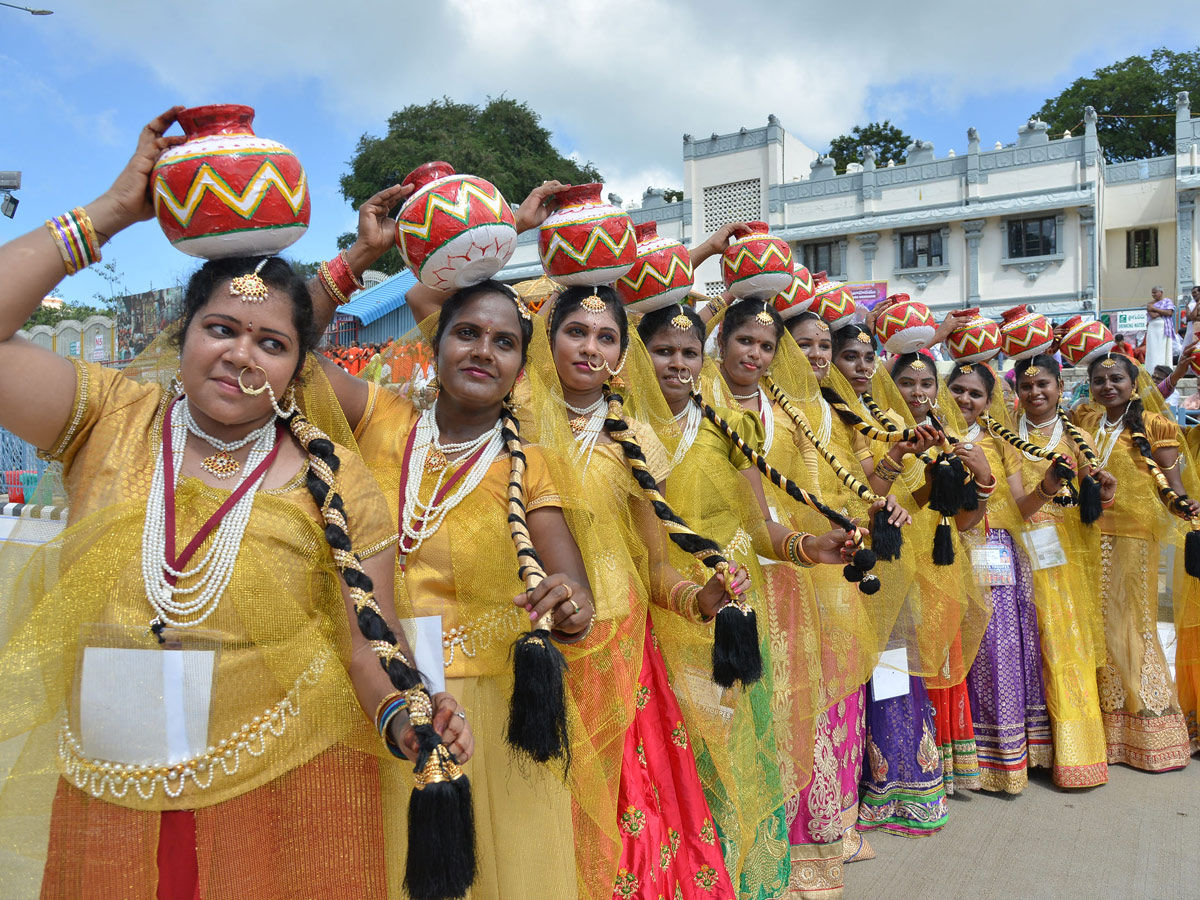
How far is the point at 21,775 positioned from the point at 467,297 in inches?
53.5

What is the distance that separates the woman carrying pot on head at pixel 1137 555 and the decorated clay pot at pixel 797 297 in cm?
232

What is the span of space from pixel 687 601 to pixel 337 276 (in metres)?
1.27

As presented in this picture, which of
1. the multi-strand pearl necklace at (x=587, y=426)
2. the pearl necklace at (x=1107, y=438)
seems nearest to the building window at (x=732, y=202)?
the pearl necklace at (x=1107, y=438)

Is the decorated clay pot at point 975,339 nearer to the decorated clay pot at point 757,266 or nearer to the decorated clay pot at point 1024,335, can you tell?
the decorated clay pot at point 1024,335

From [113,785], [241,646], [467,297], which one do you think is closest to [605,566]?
[467,297]

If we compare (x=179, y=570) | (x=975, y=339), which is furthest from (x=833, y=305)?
(x=179, y=570)

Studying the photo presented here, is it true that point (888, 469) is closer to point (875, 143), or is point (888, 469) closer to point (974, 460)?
point (974, 460)

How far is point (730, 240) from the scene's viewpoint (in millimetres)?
3531

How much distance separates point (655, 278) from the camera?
2.92m

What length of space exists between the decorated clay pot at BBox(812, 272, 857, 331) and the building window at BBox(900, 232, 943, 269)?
2150cm

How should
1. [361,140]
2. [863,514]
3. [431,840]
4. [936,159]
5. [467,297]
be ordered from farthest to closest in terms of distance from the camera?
1. [361,140]
2. [936,159]
3. [863,514]
4. [467,297]
5. [431,840]

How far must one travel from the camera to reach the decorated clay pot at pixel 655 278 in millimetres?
2916

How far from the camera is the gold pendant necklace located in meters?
1.67

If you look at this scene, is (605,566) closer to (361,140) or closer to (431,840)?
(431,840)
